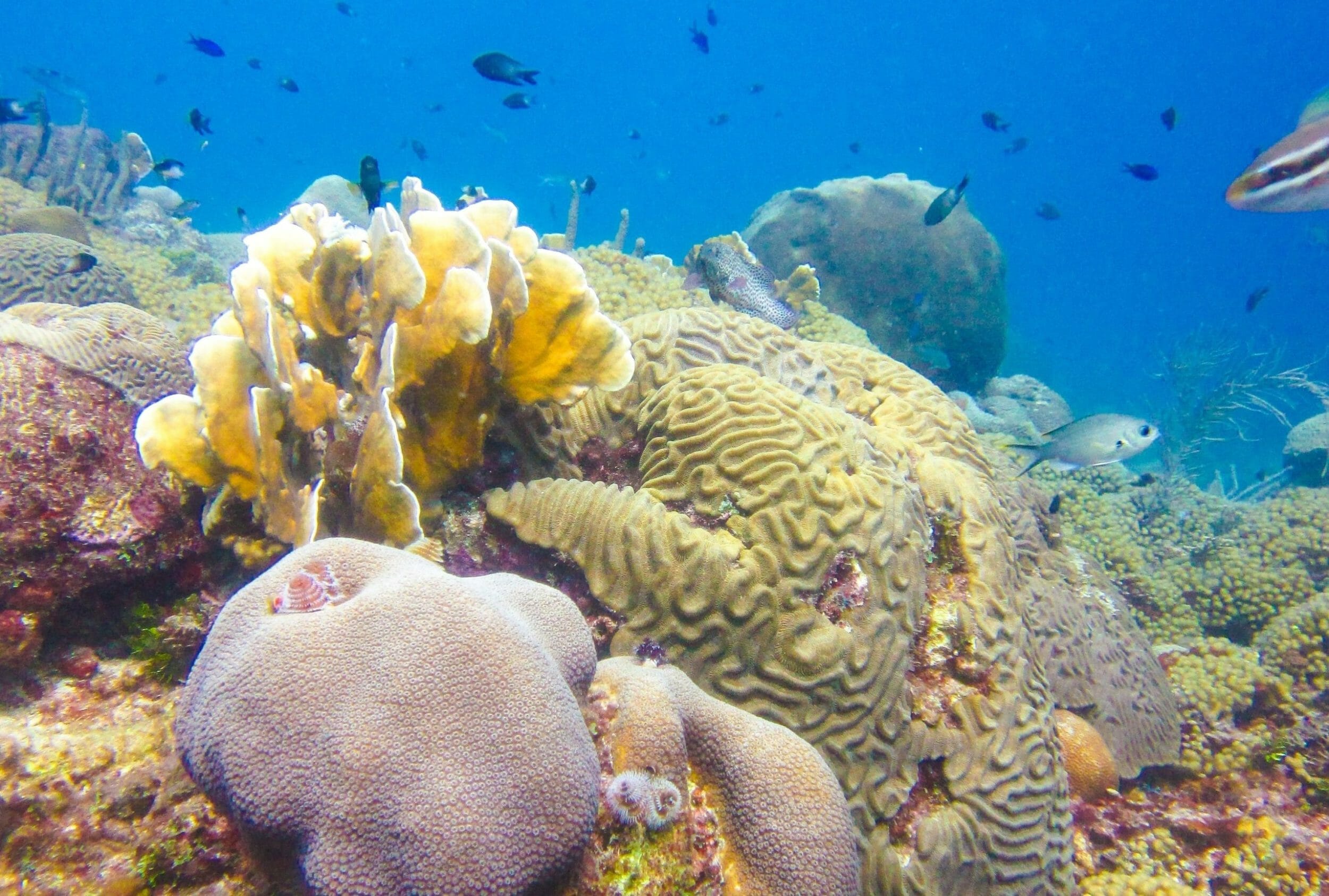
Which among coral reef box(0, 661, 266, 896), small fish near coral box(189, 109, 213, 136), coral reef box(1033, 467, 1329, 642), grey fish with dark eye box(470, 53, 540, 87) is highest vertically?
grey fish with dark eye box(470, 53, 540, 87)

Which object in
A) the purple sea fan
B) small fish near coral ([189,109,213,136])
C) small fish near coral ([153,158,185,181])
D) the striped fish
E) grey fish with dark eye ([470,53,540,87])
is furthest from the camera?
small fish near coral ([153,158,185,181])

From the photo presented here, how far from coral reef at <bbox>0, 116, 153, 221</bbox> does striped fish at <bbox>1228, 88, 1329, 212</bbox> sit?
51.8ft

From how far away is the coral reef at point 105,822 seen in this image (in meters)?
1.74

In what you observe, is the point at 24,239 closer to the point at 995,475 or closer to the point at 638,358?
the point at 638,358

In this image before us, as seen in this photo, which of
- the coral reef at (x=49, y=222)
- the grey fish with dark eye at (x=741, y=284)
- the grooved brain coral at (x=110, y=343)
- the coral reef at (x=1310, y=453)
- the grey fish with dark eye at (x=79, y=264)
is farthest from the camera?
the coral reef at (x=1310, y=453)

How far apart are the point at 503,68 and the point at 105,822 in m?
9.49

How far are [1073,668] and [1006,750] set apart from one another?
162 cm

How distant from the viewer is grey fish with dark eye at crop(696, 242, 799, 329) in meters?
7.47

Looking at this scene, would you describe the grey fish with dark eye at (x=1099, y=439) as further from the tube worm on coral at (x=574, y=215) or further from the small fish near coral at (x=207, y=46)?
the small fish near coral at (x=207, y=46)

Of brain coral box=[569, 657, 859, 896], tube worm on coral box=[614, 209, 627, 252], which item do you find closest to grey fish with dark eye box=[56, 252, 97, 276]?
tube worm on coral box=[614, 209, 627, 252]

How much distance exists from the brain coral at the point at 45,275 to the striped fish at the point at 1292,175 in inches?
409

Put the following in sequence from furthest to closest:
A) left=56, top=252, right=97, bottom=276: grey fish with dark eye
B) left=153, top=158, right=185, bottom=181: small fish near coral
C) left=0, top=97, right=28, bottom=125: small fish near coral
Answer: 1. left=153, top=158, right=185, bottom=181: small fish near coral
2. left=0, top=97, right=28, bottom=125: small fish near coral
3. left=56, top=252, right=97, bottom=276: grey fish with dark eye

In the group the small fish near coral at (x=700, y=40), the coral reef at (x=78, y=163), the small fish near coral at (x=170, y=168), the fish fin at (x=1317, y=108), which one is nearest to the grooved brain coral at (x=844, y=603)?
the fish fin at (x=1317, y=108)

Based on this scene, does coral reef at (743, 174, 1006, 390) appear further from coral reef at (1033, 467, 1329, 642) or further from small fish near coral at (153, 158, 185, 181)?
small fish near coral at (153, 158, 185, 181)
